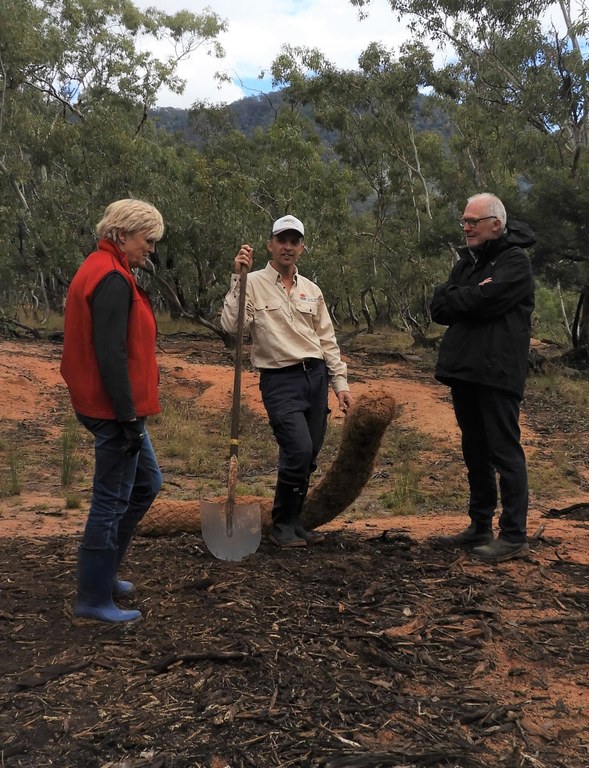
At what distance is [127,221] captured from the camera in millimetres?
3041

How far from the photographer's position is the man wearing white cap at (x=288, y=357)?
406 centimetres

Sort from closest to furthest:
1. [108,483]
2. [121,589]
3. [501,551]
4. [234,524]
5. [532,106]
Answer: [108,483] → [121,589] → [234,524] → [501,551] → [532,106]

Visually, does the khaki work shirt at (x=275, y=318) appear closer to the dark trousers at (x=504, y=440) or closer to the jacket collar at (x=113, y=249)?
the dark trousers at (x=504, y=440)

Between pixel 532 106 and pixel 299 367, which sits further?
pixel 532 106

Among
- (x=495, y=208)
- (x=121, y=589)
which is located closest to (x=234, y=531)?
(x=121, y=589)

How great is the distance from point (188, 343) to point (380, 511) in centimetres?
1292

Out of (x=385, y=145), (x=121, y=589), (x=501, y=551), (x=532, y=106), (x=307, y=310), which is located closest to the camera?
(x=121, y=589)

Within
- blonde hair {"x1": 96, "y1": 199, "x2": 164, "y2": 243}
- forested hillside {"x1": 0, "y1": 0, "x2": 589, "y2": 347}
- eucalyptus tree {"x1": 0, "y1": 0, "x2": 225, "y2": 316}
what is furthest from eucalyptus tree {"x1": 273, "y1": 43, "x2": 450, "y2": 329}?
blonde hair {"x1": 96, "y1": 199, "x2": 164, "y2": 243}

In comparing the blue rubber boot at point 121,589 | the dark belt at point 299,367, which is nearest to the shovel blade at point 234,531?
the blue rubber boot at point 121,589

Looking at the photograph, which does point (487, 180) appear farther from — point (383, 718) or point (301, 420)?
point (383, 718)

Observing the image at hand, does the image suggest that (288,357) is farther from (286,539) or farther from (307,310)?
(286,539)

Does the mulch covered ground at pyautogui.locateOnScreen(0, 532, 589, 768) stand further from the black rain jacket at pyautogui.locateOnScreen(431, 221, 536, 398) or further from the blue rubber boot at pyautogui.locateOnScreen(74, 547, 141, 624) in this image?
the black rain jacket at pyautogui.locateOnScreen(431, 221, 536, 398)

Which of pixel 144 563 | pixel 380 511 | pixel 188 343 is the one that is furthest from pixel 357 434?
pixel 188 343

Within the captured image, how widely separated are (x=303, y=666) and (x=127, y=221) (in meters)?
1.91
